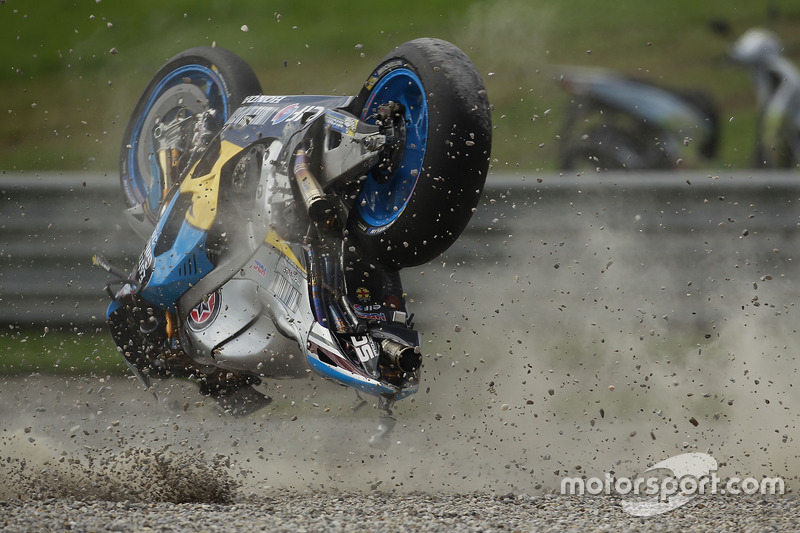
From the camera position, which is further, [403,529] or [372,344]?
[372,344]

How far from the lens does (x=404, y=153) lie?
4.62m

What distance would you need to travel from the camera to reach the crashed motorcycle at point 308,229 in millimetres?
4441

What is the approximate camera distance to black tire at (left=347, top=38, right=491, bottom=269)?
14.2 ft

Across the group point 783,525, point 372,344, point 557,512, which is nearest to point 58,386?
point 372,344

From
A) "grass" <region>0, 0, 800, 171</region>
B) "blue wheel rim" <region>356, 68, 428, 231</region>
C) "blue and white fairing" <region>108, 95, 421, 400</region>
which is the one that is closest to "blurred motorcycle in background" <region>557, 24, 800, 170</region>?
"grass" <region>0, 0, 800, 171</region>

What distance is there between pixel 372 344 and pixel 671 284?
3.62 m

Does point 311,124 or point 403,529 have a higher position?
point 311,124

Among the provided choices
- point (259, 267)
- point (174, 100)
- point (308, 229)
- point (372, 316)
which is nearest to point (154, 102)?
point (174, 100)

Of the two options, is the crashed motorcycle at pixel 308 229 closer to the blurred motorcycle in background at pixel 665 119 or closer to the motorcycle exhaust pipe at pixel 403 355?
the motorcycle exhaust pipe at pixel 403 355

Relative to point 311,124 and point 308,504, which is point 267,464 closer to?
point 308,504

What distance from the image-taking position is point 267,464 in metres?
5.84

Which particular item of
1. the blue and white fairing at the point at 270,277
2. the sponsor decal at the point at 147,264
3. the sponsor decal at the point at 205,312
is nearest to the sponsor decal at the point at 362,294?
the blue and white fairing at the point at 270,277

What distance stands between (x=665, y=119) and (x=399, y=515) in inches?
263

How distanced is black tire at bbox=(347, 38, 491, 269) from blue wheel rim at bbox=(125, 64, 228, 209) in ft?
3.89
